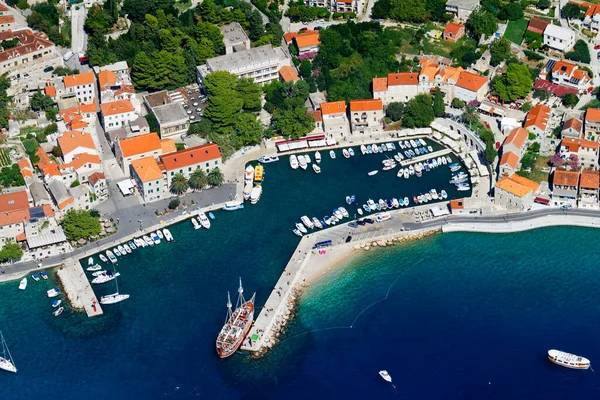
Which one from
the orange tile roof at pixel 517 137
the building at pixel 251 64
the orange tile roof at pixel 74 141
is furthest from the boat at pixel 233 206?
the orange tile roof at pixel 517 137

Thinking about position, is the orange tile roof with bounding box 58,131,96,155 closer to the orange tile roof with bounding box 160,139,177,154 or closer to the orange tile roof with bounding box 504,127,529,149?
the orange tile roof with bounding box 160,139,177,154

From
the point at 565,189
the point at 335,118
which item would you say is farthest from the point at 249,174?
the point at 565,189

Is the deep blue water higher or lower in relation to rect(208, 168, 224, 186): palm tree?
lower

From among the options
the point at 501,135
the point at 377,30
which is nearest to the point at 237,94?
the point at 377,30

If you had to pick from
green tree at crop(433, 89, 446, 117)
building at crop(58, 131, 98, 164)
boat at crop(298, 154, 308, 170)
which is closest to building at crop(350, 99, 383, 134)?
green tree at crop(433, 89, 446, 117)

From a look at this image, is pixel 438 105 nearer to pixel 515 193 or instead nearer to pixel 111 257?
pixel 515 193

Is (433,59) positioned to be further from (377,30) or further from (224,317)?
(224,317)
